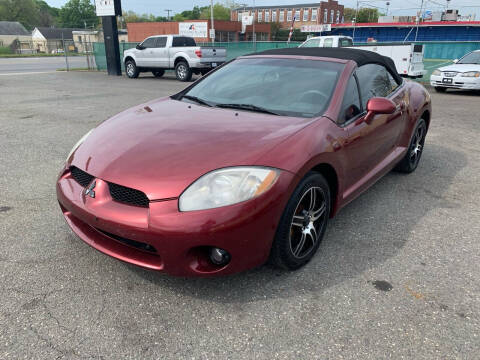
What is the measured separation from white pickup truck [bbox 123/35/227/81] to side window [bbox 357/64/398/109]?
13120 mm

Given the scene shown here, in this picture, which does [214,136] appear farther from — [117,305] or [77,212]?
[117,305]

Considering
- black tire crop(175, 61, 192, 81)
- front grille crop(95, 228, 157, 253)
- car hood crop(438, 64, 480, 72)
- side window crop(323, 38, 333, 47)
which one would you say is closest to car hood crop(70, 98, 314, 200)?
front grille crop(95, 228, 157, 253)

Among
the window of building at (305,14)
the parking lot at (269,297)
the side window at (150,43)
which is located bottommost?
the parking lot at (269,297)

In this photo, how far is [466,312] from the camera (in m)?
2.29

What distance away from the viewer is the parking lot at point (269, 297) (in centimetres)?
201

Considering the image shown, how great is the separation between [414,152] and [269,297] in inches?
130

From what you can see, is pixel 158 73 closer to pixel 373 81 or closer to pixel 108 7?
pixel 108 7

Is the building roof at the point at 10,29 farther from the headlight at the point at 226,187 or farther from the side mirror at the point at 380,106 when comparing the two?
the headlight at the point at 226,187

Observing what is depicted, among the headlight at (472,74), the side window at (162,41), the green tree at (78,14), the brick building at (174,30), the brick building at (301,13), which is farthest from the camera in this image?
the green tree at (78,14)

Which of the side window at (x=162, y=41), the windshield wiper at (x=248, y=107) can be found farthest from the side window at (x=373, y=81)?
the side window at (x=162, y=41)

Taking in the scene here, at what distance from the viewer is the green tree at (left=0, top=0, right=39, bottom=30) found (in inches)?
4087

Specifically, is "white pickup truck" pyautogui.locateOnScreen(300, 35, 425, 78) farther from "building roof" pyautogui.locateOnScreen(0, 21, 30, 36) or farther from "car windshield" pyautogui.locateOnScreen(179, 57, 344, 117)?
"building roof" pyautogui.locateOnScreen(0, 21, 30, 36)

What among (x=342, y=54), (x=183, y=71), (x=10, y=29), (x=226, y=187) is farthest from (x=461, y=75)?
(x=10, y=29)

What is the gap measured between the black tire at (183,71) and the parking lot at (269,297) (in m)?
13.6
